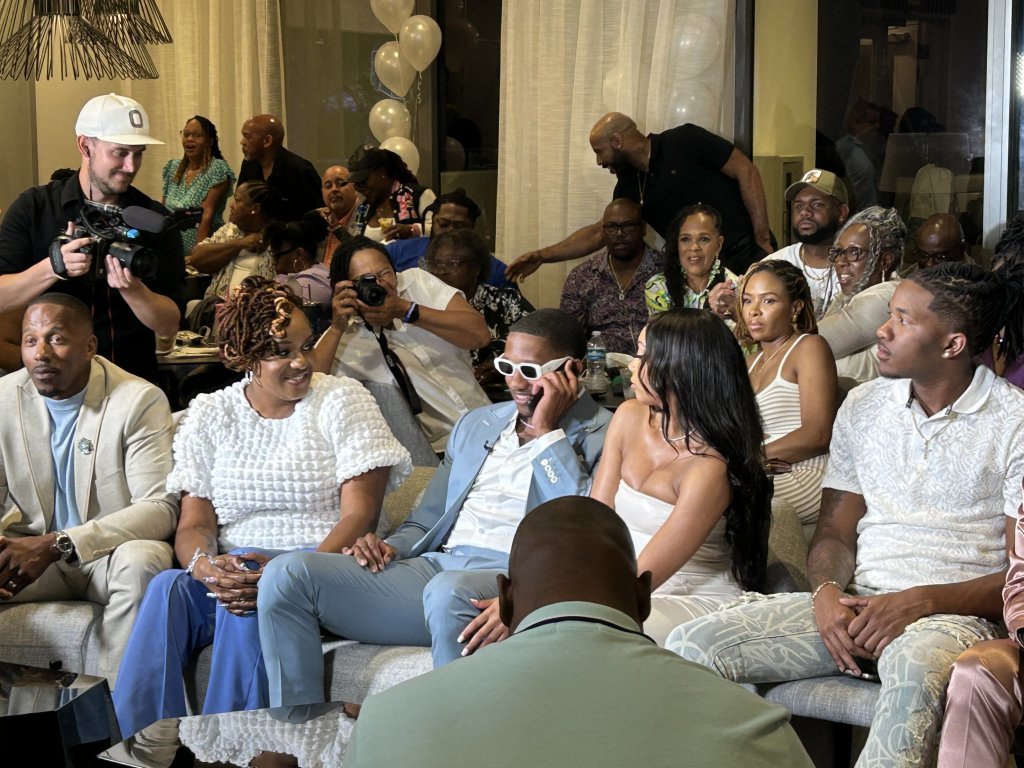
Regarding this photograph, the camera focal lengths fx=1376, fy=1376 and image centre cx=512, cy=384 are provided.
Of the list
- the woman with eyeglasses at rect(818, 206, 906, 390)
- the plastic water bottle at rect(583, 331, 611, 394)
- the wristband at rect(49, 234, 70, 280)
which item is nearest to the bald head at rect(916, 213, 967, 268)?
the woman with eyeglasses at rect(818, 206, 906, 390)

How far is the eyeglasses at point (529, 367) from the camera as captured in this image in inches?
129

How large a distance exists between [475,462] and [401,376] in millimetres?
1196

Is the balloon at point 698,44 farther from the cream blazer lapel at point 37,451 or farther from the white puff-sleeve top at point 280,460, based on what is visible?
the cream blazer lapel at point 37,451

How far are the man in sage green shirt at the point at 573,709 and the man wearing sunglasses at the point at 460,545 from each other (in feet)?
4.57

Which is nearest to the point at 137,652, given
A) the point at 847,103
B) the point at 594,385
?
the point at 594,385

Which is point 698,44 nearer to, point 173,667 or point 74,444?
point 74,444

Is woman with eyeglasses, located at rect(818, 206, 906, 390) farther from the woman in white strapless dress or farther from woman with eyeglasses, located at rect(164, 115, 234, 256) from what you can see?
woman with eyeglasses, located at rect(164, 115, 234, 256)

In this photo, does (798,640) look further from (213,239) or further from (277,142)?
(277,142)

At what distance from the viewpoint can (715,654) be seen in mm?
2689

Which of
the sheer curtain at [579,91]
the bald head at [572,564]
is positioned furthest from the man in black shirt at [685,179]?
the bald head at [572,564]

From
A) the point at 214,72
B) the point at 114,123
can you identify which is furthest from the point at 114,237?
the point at 214,72

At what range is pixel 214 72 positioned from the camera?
941 cm

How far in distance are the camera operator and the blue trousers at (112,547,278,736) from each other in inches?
39.8

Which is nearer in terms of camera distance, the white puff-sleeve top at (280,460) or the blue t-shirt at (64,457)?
the white puff-sleeve top at (280,460)
